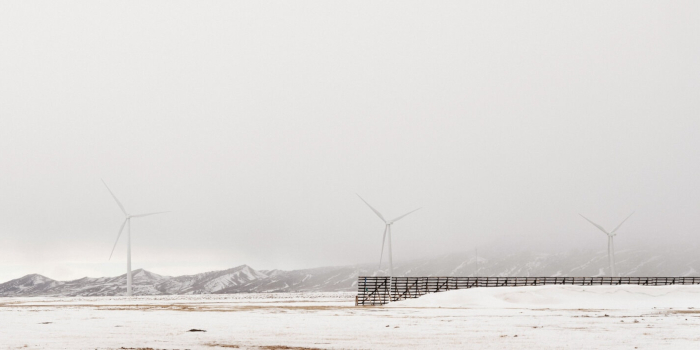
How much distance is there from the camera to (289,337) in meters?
26.2

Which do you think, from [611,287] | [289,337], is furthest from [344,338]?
[611,287]

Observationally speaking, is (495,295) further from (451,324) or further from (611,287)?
(451,324)

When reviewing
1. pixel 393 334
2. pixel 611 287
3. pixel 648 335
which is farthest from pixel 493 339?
pixel 611 287

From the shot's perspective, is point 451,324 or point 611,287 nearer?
point 451,324

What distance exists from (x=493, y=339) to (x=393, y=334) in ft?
13.8

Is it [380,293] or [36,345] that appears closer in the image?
[36,345]

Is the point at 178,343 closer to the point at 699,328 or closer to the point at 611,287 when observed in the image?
the point at 699,328

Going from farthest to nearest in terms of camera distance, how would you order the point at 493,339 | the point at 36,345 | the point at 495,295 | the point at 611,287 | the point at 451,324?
the point at 611,287, the point at 495,295, the point at 451,324, the point at 493,339, the point at 36,345

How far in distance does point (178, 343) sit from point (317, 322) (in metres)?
11.4

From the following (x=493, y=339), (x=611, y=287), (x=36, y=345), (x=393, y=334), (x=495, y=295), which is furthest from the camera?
(x=611, y=287)

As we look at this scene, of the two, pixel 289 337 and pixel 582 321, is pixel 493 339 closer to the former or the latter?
pixel 289 337

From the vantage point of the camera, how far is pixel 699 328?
2848 cm

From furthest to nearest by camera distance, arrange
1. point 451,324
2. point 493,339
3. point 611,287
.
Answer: point 611,287 < point 451,324 < point 493,339

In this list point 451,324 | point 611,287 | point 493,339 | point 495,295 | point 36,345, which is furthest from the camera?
point 611,287
